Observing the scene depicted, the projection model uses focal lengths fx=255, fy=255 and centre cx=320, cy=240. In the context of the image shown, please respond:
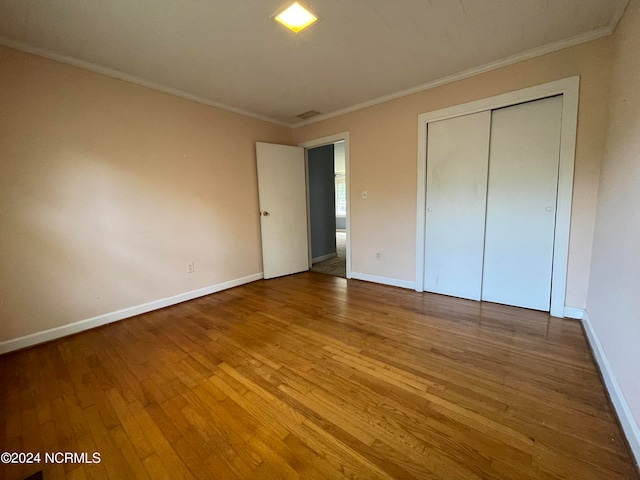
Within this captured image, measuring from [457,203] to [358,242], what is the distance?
4.42ft

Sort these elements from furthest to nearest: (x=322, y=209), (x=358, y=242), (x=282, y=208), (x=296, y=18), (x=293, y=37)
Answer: (x=322, y=209)
(x=282, y=208)
(x=358, y=242)
(x=293, y=37)
(x=296, y=18)

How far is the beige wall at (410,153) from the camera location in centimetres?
208

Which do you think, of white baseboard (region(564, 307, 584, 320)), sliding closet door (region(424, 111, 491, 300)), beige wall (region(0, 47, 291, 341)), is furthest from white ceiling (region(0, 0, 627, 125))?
white baseboard (region(564, 307, 584, 320))

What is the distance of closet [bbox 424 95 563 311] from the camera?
7.72 ft

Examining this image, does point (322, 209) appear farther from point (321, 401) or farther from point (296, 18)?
point (321, 401)

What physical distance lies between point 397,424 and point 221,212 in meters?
2.96

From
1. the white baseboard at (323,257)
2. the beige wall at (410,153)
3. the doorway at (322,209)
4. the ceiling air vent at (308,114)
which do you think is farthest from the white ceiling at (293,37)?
the white baseboard at (323,257)

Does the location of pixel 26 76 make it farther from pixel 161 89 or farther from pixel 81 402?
pixel 81 402

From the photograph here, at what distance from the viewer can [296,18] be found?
1.77m

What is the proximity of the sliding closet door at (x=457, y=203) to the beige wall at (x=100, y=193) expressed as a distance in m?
2.56

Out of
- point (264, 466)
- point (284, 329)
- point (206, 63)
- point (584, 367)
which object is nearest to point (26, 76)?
point (206, 63)

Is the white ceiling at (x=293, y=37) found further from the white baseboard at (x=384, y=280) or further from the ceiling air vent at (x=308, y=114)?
the white baseboard at (x=384, y=280)

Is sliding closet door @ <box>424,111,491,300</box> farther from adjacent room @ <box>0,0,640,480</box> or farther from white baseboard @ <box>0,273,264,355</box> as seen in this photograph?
white baseboard @ <box>0,273,264,355</box>

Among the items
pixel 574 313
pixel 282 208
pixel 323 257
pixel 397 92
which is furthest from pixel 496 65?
pixel 323 257
